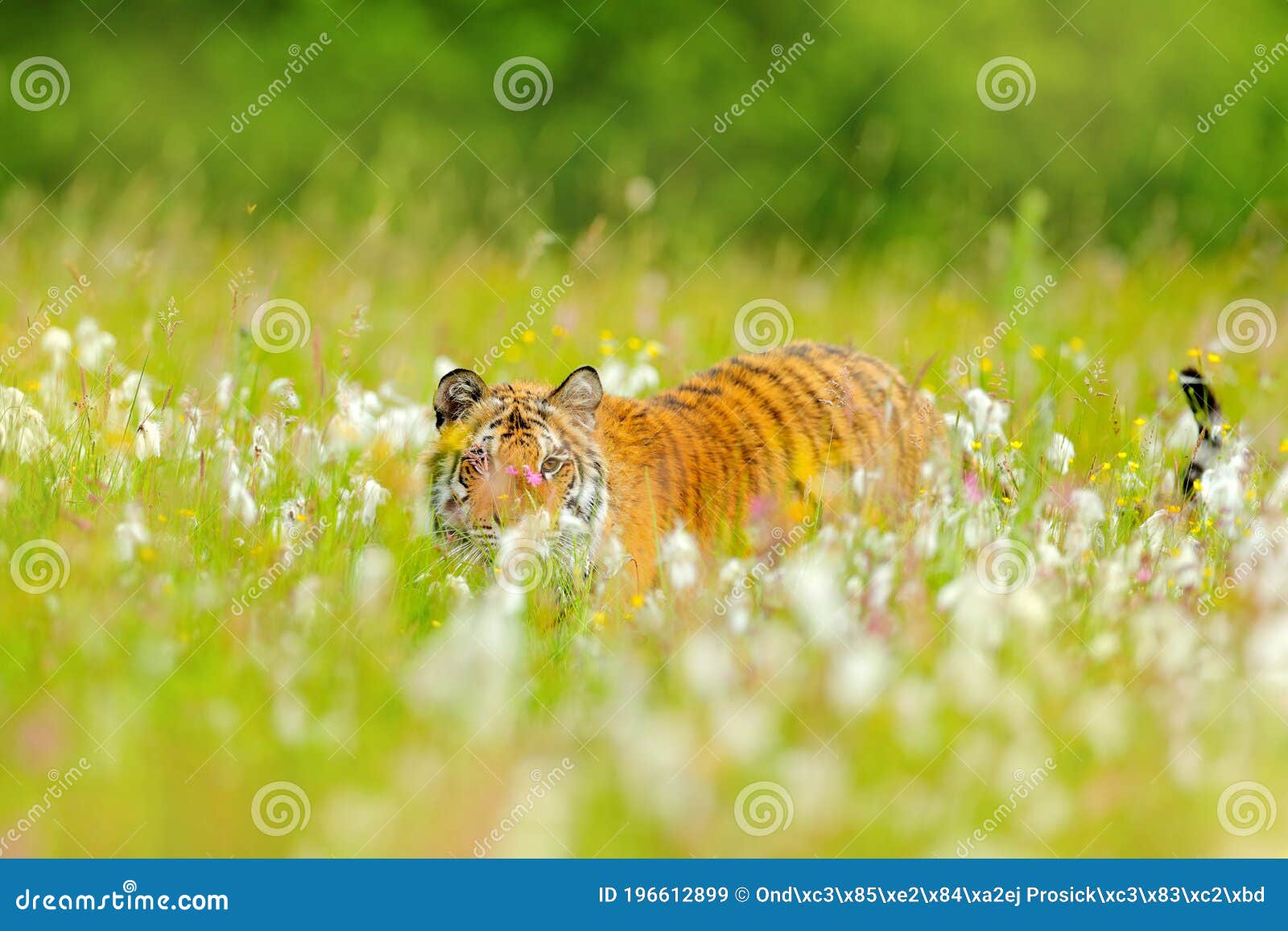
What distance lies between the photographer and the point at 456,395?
4512 millimetres

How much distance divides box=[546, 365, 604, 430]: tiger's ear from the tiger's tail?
1.96 m

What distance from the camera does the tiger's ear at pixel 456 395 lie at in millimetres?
4434

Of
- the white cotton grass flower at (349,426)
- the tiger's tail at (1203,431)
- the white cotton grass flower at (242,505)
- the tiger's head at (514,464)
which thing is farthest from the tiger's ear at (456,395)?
the tiger's tail at (1203,431)

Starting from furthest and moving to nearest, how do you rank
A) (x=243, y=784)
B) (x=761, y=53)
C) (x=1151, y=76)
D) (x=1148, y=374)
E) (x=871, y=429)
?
1. (x=761, y=53)
2. (x=1151, y=76)
3. (x=1148, y=374)
4. (x=871, y=429)
5. (x=243, y=784)

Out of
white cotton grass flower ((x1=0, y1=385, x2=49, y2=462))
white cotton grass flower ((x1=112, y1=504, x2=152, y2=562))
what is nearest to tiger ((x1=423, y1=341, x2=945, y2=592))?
white cotton grass flower ((x1=112, y1=504, x2=152, y2=562))

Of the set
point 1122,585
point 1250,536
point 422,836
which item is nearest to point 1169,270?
point 1250,536

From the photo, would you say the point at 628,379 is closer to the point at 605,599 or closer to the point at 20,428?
the point at 605,599

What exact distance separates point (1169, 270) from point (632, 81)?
6.87 m

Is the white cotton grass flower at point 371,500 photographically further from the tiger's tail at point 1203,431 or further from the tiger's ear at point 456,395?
the tiger's tail at point 1203,431

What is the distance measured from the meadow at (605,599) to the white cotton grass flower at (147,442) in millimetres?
13

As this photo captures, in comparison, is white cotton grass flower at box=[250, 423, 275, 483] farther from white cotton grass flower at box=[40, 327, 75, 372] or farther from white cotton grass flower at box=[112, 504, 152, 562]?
white cotton grass flower at box=[40, 327, 75, 372]

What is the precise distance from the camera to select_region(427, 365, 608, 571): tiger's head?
420 cm

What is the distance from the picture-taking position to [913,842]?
2500mm

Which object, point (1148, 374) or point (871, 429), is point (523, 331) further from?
point (1148, 374)
